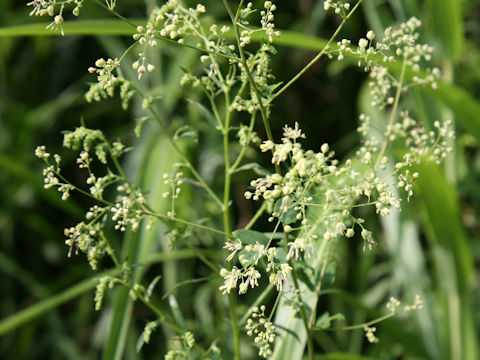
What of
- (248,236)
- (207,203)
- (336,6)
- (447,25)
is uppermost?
(447,25)

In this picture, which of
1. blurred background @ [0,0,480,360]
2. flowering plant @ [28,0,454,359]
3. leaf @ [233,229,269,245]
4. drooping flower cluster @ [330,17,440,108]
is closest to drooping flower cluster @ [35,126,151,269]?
flowering plant @ [28,0,454,359]

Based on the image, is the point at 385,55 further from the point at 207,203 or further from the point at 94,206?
the point at 207,203

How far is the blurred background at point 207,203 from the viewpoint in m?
1.38

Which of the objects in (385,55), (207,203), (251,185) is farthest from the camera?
(207,203)

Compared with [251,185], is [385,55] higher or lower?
higher

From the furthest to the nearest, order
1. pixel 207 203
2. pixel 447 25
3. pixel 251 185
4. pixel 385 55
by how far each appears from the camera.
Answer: pixel 207 203, pixel 447 25, pixel 385 55, pixel 251 185

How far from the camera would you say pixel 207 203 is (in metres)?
1.69

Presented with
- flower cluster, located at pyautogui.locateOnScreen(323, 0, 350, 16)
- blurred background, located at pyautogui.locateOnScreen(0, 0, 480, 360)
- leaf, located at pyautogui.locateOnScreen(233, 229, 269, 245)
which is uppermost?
blurred background, located at pyautogui.locateOnScreen(0, 0, 480, 360)

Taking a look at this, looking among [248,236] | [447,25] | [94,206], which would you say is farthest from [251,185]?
[447,25]

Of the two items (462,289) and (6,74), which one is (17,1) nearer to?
(6,74)

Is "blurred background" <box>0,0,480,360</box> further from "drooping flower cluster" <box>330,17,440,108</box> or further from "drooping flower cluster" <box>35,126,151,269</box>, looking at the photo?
"drooping flower cluster" <box>35,126,151,269</box>

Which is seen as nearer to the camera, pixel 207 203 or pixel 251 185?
pixel 251 185

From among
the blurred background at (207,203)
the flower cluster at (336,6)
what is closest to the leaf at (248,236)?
the flower cluster at (336,6)

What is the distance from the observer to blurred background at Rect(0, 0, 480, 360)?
1.38 metres
